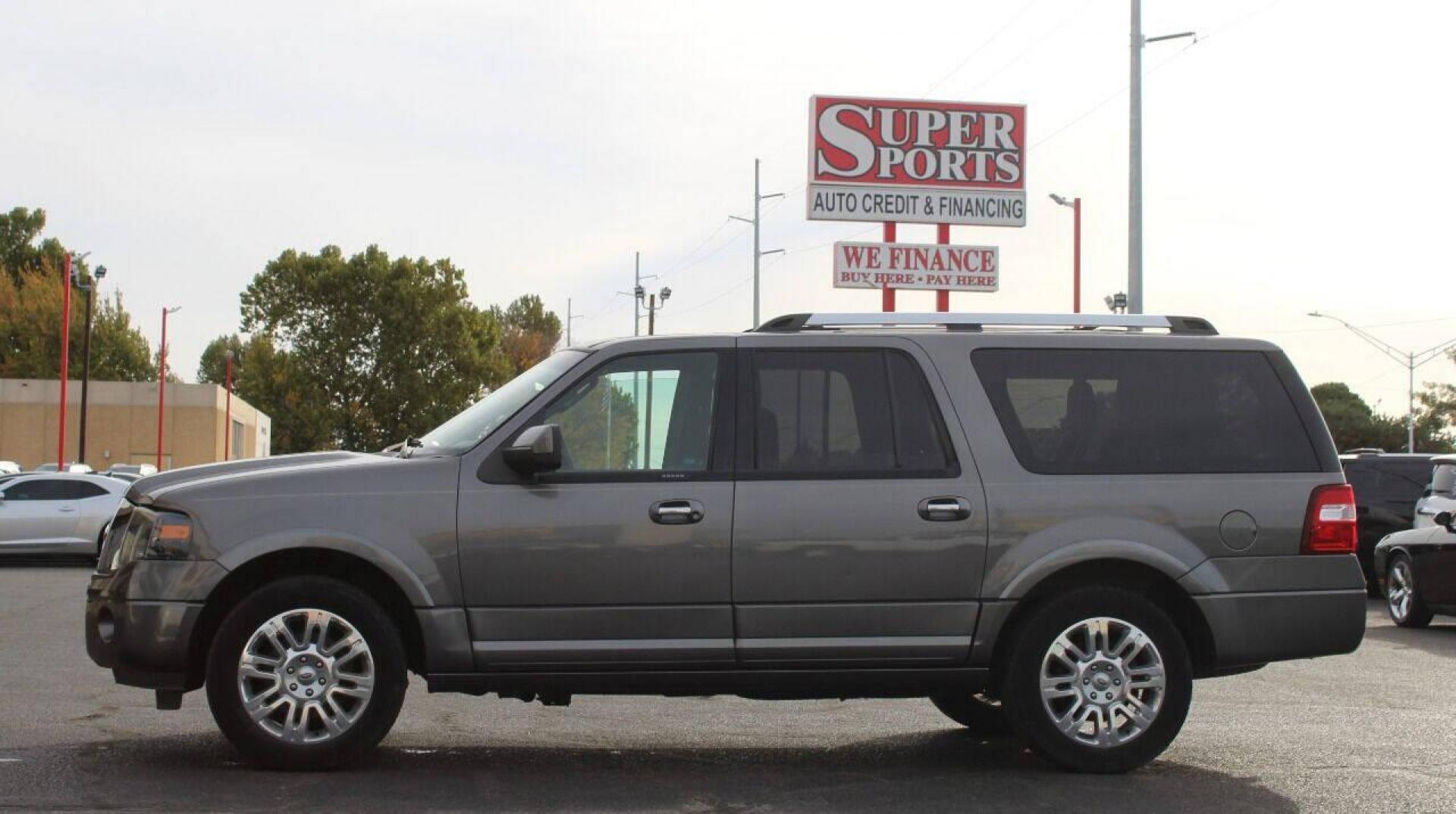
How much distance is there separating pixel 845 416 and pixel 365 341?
85266 mm

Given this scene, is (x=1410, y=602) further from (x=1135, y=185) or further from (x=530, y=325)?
(x=530, y=325)

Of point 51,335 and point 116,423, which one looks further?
point 51,335

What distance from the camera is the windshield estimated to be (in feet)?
25.3

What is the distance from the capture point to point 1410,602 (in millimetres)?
16562

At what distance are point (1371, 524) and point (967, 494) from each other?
14.9 m

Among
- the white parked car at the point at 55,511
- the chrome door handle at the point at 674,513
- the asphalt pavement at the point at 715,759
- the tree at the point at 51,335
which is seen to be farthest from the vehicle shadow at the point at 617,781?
the tree at the point at 51,335

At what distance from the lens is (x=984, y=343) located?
7977 mm

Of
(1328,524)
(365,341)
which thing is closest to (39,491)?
(1328,524)

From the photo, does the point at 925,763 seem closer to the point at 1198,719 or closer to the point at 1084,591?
the point at 1084,591

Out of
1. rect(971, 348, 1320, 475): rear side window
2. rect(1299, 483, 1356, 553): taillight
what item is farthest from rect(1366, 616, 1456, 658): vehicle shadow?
rect(971, 348, 1320, 475): rear side window

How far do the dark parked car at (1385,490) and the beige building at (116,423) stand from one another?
214ft

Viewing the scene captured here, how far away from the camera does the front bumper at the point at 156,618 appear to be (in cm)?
728

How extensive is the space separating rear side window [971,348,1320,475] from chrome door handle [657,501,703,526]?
1.42 meters

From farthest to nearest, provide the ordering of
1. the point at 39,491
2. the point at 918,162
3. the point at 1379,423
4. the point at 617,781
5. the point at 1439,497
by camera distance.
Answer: the point at 1379,423
the point at 918,162
the point at 39,491
the point at 1439,497
the point at 617,781
